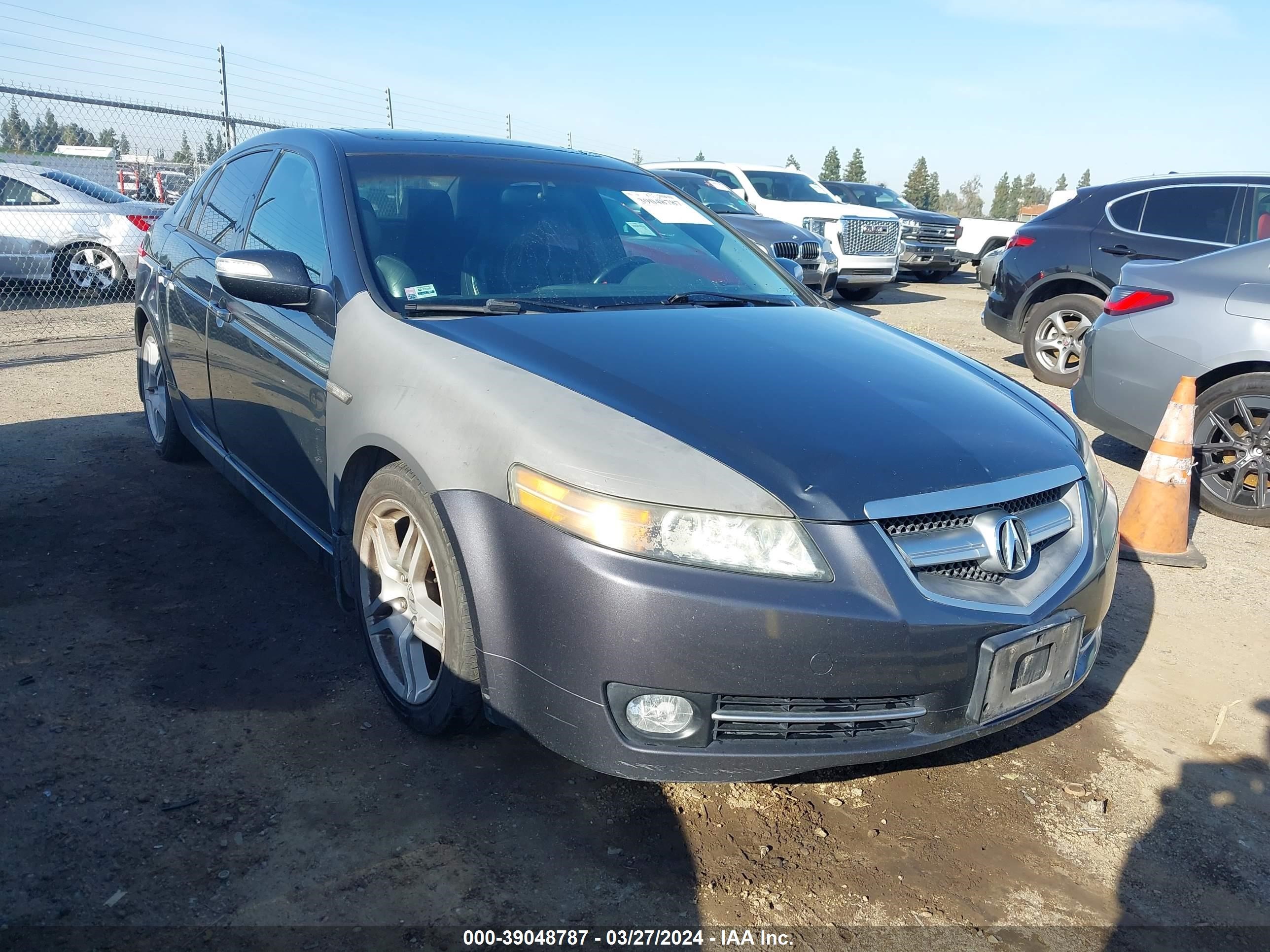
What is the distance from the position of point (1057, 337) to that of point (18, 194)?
10.9 metres

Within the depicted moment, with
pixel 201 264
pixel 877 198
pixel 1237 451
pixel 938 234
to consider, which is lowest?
pixel 1237 451

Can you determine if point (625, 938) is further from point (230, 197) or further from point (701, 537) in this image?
point (230, 197)

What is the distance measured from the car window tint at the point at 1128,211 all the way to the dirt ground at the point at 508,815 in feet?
16.1

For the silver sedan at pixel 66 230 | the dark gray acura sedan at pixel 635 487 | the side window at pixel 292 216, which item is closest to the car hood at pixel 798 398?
the dark gray acura sedan at pixel 635 487

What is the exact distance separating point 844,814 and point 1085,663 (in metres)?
0.76

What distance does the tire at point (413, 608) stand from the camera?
2.51m

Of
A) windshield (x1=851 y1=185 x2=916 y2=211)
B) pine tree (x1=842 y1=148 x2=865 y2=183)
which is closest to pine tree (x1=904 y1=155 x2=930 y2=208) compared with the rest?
pine tree (x1=842 y1=148 x2=865 y2=183)

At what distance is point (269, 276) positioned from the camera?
3.03 meters

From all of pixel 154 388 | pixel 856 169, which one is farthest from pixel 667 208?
pixel 856 169

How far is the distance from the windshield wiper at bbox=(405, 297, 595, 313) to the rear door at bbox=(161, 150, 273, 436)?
4.68 ft

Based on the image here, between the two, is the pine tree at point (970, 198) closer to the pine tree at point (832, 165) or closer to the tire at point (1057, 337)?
the pine tree at point (832, 165)

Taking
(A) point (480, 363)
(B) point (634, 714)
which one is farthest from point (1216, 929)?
(A) point (480, 363)

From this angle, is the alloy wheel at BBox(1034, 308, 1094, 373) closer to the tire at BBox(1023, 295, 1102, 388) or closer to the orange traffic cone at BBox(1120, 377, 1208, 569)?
the tire at BBox(1023, 295, 1102, 388)

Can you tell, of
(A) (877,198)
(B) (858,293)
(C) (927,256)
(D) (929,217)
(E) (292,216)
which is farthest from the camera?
(A) (877,198)
